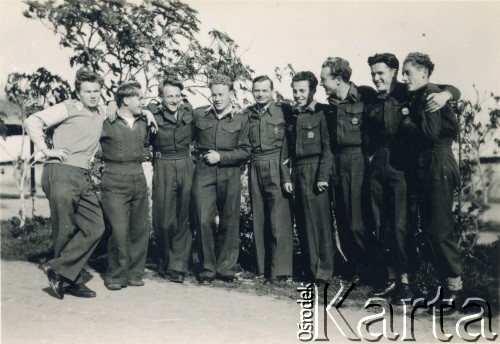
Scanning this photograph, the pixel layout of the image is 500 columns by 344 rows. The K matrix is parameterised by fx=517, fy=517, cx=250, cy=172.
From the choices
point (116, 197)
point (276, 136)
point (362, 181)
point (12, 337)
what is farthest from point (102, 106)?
point (362, 181)

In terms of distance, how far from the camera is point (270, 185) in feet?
17.8

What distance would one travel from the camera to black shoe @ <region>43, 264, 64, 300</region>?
15.7ft

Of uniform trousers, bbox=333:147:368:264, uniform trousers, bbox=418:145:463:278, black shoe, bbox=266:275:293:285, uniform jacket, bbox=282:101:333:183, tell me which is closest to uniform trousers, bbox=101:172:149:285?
black shoe, bbox=266:275:293:285

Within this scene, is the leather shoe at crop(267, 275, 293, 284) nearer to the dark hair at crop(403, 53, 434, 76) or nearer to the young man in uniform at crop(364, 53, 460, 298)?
the young man in uniform at crop(364, 53, 460, 298)

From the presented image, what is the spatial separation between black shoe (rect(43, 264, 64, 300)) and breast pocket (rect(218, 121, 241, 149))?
2.03 m

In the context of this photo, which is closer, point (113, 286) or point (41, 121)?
point (41, 121)

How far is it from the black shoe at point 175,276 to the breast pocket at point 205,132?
139 cm

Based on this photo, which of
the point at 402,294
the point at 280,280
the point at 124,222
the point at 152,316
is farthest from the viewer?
the point at 280,280

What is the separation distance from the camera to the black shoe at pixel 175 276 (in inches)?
215

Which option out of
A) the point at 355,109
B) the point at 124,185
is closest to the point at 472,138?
the point at 355,109

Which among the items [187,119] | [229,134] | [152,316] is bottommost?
[152,316]

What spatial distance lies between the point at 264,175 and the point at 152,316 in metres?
1.88

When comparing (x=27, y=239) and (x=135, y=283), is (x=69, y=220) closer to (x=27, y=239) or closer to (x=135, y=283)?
(x=135, y=283)

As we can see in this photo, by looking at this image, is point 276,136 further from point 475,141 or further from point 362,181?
point 475,141
